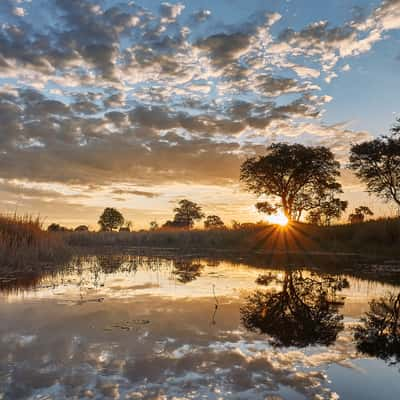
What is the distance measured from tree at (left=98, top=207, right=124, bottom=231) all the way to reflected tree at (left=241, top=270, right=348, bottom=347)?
68333 mm

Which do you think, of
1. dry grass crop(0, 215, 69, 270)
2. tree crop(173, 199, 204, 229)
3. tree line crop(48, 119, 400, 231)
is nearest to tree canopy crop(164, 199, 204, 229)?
tree crop(173, 199, 204, 229)

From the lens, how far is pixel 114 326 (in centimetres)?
495

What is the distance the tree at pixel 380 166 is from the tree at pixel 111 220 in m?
51.5

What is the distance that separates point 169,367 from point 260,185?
111ft

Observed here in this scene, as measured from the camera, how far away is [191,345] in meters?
4.21

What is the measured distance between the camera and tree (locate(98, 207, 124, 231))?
74125 millimetres

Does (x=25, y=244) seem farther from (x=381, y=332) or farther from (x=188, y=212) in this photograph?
(x=188, y=212)

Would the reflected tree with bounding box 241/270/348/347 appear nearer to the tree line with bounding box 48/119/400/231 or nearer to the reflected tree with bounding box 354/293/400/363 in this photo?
the reflected tree with bounding box 354/293/400/363

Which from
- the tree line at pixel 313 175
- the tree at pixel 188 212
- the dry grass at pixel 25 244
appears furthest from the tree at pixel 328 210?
the tree at pixel 188 212

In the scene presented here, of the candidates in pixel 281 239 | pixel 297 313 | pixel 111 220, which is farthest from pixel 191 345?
pixel 111 220

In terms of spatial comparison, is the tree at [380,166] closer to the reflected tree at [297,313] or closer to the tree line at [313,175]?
the tree line at [313,175]

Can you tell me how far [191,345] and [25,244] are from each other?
10291 mm

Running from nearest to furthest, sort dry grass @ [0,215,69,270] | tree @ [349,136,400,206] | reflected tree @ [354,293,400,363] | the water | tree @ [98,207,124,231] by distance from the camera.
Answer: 1. the water
2. reflected tree @ [354,293,400,363]
3. dry grass @ [0,215,69,270]
4. tree @ [349,136,400,206]
5. tree @ [98,207,124,231]

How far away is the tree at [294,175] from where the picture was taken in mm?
34469
